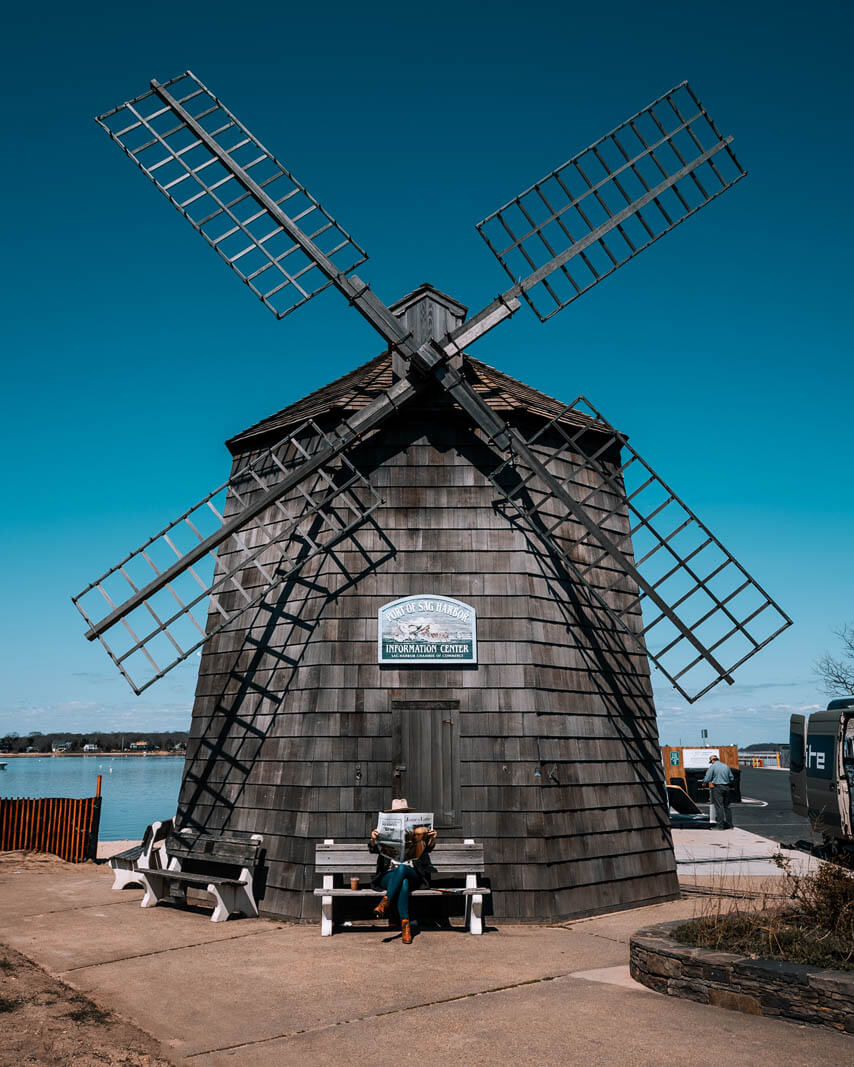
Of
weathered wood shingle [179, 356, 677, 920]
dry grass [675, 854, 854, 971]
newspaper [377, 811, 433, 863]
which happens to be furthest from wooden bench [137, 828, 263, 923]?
dry grass [675, 854, 854, 971]

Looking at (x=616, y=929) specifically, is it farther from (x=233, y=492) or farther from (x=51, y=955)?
(x=233, y=492)

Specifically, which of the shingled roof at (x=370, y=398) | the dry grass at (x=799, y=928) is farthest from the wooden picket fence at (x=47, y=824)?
the dry grass at (x=799, y=928)

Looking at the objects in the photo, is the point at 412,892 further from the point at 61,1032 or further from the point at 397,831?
the point at 61,1032

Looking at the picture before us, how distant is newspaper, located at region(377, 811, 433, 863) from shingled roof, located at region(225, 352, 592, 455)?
505 centimetres

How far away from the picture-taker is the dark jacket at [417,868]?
27.1 feet

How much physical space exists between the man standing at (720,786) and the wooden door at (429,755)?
35.5ft

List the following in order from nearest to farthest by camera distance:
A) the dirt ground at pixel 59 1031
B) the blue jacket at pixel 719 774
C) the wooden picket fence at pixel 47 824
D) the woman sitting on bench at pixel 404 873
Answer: the dirt ground at pixel 59 1031
the woman sitting on bench at pixel 404 873
the wooden picket fence at pixel 47 824
the blue jacket at pixel 719 774

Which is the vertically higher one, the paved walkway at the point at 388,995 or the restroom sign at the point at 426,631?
the restroom sign at the point at 426,631

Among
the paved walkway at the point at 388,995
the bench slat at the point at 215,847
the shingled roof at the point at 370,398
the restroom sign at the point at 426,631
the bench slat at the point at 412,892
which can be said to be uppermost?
the shingled roof at the point at 370,398

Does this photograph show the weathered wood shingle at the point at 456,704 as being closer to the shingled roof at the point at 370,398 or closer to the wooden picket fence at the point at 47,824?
the shingled roof at the point at 370,398

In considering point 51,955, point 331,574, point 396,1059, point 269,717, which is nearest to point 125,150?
point 331,574

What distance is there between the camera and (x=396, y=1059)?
4812mm

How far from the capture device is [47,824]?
1510 cm

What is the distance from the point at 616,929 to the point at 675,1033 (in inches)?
137
